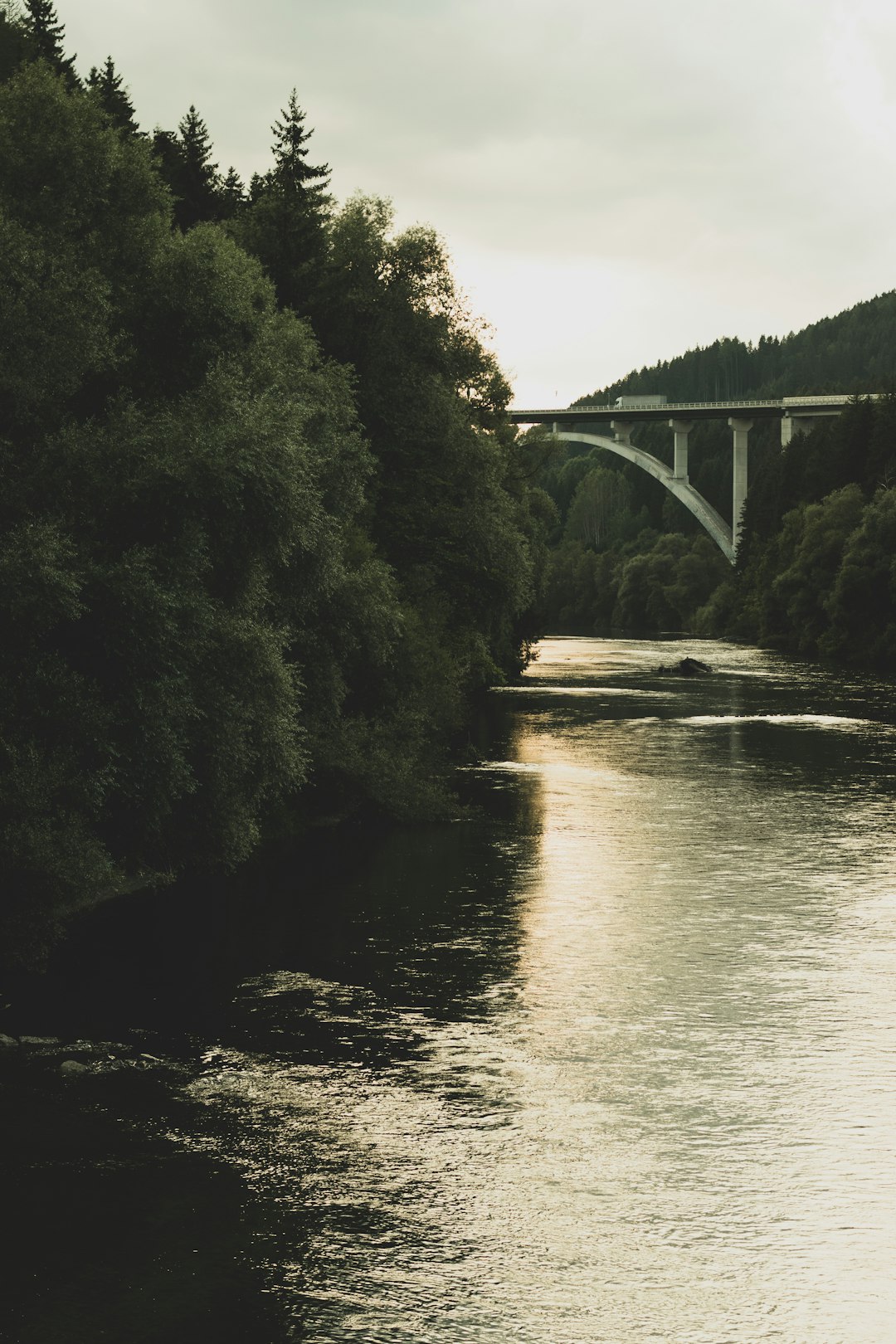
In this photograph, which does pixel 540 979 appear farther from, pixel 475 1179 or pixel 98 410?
pixel 98 410

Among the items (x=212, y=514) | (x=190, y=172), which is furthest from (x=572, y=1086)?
(x=190, y=172)

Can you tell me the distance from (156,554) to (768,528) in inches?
3240

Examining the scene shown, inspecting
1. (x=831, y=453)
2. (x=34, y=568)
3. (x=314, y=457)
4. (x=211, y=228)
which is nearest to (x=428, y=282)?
(x=211, y=228)

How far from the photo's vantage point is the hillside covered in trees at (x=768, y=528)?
69.8 metres

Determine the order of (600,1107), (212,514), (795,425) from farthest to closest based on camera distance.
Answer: (795,425), (212,514), (600,1107)

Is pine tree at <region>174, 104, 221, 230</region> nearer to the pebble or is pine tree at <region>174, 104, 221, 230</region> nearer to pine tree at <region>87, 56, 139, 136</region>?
pine tree at <region>87, 56, 139, 136</region>

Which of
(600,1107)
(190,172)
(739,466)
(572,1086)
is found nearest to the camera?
(600,1107)

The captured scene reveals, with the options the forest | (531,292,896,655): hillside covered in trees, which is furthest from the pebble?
(531,292,896,655): hillside covered in trees

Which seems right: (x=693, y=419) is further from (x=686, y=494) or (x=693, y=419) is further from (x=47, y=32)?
(x=47, y=32)

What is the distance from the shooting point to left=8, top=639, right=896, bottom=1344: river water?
32.0 feet

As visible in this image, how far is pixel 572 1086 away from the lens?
43.9 ft

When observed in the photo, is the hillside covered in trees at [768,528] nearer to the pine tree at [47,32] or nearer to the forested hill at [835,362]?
the forested hill at [835,362]

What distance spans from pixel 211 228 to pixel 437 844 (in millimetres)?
9824

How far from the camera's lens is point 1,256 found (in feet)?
55.6
